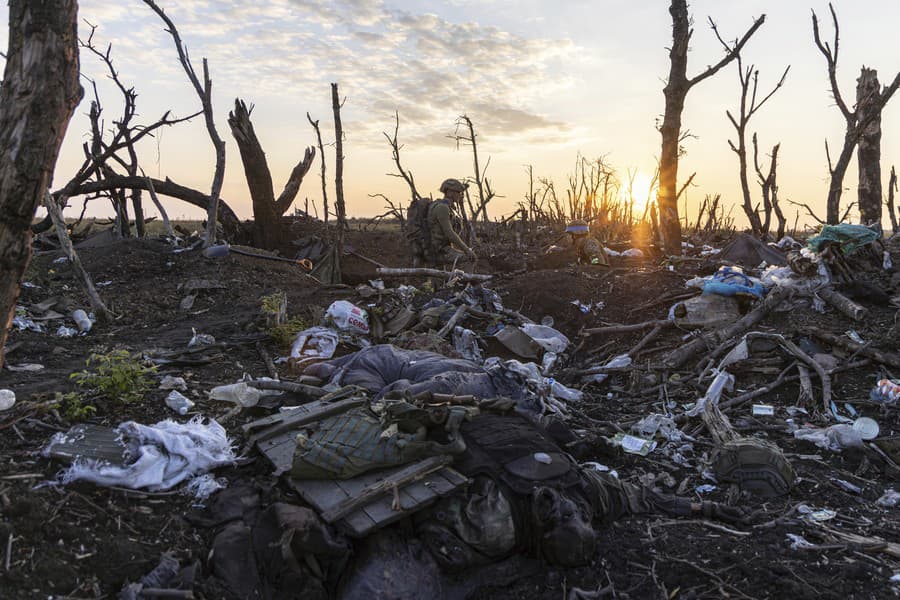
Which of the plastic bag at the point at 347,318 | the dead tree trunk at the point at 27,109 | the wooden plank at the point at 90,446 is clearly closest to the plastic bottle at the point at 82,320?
the plastic bag at the point at 347,318

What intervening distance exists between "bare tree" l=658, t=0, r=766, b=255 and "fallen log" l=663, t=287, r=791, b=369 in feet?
15.3

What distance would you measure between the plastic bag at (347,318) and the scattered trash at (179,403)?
275 centimetres

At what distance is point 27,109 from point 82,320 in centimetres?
597

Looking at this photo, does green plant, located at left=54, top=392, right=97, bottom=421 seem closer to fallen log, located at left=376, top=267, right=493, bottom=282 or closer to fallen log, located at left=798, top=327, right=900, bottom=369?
fallen log, located at left=376, top=267, right=493, bottom=282

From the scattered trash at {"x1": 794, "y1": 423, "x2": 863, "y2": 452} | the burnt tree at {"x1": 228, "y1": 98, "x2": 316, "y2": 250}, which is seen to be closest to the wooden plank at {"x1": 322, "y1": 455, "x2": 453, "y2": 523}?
the scattered trash at {"x1": 794, "y1": 423, "x2": 863, "y2": 452}

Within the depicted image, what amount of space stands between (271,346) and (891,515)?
554 cm

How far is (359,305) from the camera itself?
814 centimetres

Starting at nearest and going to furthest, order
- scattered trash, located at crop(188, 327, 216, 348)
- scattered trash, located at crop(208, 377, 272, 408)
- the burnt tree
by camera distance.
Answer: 1. scattered trash, located at crop(208, 377, 272, 408)
2. scattered trash, located at crop(188, 327, 216, 348)
3. the burnt tree

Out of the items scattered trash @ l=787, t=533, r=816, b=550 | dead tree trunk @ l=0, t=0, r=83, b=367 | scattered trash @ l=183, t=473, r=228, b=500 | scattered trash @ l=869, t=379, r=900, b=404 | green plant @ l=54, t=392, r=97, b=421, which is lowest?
scattered trash @ l=787, t=533, r=816, b=550

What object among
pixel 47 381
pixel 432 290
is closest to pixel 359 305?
pixel 432 290

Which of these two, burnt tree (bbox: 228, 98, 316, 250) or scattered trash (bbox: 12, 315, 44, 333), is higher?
burnt tree (bbox: 228, 98, 316, 250)

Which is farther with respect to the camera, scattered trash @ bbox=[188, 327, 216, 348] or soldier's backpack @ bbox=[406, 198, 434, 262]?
soldier's backpack @ bbox=[406, 198, 434, 262]

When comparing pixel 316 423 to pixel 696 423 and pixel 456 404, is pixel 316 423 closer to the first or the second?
pixel 456 404

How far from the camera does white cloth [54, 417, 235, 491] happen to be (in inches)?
132
